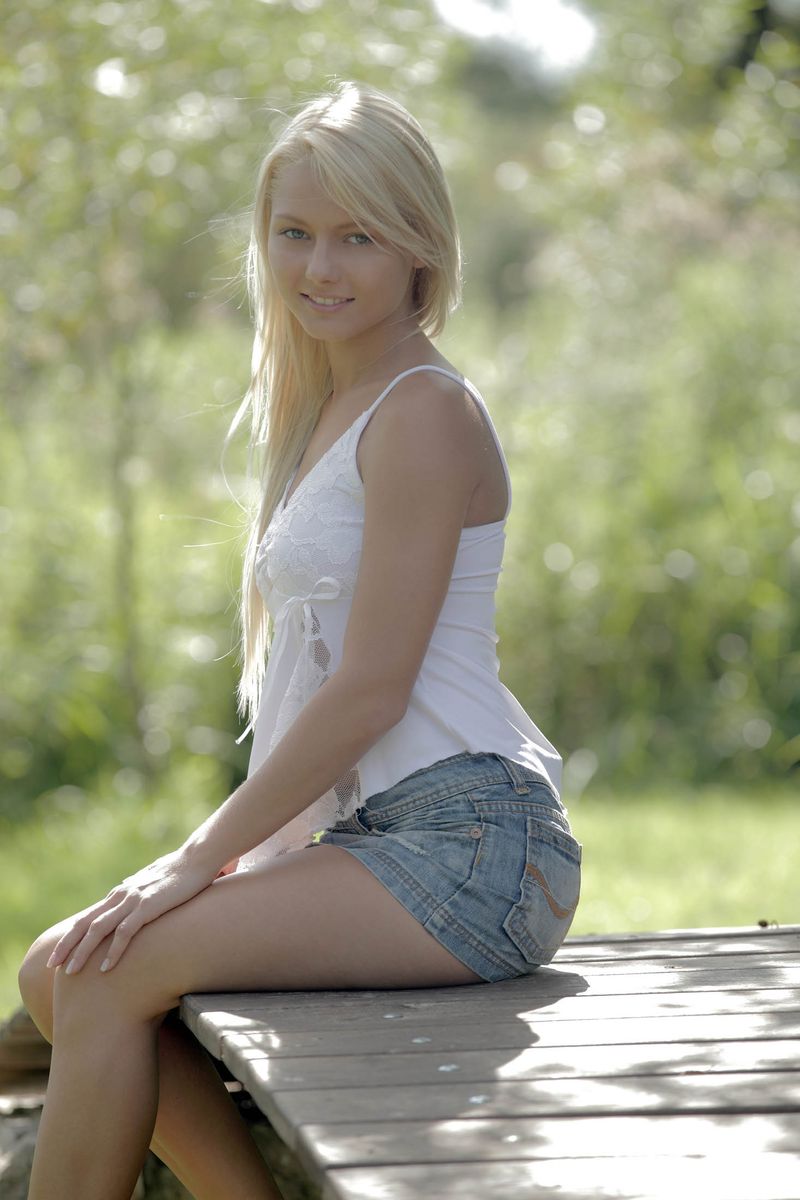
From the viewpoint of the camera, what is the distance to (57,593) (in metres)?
7.86

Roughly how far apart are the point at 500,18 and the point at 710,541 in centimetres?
279

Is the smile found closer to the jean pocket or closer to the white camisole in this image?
the white camisole

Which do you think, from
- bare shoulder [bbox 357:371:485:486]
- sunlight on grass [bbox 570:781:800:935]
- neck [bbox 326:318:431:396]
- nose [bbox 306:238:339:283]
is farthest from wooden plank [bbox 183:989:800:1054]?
sunlight on grass [bbox 570:781:800:935]

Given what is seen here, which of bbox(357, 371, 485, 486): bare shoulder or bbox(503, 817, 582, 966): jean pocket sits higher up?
bbox(357, 371, 485, 486): bare shoulder

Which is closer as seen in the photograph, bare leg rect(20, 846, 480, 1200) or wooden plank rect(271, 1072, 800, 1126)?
wooden plank rect(271, 1072, 800, 1126)

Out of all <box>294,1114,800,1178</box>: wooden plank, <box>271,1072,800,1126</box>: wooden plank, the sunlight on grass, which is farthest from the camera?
the sunlight on grass

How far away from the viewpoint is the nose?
271 cm

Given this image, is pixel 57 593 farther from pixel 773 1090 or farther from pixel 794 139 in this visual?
pixel 773 1090

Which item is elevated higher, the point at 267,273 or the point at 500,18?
the point at 500,18

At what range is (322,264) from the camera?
2709 millimetres

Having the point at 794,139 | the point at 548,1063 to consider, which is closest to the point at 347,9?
the point at 794,139

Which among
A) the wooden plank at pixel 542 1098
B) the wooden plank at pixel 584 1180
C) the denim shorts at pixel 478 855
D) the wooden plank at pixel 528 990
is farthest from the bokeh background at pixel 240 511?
the wooden plank at pixel 584 1180

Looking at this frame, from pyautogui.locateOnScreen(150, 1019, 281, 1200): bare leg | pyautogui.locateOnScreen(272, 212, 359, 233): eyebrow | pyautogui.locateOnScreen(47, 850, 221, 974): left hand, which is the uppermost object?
pyautogui.locateOnScreen(272, 212, 359, 233): eyebrow

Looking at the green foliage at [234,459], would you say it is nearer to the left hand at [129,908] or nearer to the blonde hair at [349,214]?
the blonde hair at [349,214]
